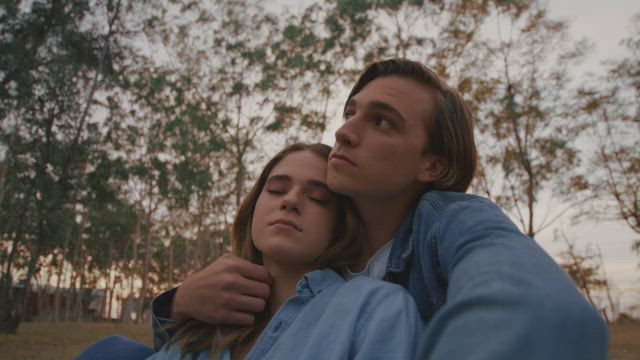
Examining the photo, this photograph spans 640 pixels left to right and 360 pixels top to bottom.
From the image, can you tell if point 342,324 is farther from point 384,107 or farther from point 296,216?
point 384,107

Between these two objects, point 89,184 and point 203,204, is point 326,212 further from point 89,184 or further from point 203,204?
point 203,204

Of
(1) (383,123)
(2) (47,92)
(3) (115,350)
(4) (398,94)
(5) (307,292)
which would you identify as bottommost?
(3) (115,350)

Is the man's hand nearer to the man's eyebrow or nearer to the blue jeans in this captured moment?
the blue jeans

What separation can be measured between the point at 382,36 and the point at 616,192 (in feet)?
29.5

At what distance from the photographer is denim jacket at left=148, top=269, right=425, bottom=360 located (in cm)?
134

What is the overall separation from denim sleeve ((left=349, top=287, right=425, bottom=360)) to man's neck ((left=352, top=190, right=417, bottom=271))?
35 centimetres

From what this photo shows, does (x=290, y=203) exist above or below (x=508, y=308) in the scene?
above

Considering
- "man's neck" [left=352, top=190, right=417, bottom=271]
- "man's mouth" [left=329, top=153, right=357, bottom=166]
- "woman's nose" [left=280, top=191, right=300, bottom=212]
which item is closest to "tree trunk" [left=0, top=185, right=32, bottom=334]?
"woman's nose" [left=280, top=191, right=300, bottom=212]

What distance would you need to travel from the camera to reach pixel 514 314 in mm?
708

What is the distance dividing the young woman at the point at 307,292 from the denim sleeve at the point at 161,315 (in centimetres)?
10

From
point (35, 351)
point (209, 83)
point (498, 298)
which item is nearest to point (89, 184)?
point (209, 83)

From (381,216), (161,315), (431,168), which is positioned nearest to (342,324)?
(381,216)

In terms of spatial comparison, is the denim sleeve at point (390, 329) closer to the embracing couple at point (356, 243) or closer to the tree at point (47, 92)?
the embracing couple at point (356, 243)

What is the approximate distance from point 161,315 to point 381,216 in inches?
38.0
